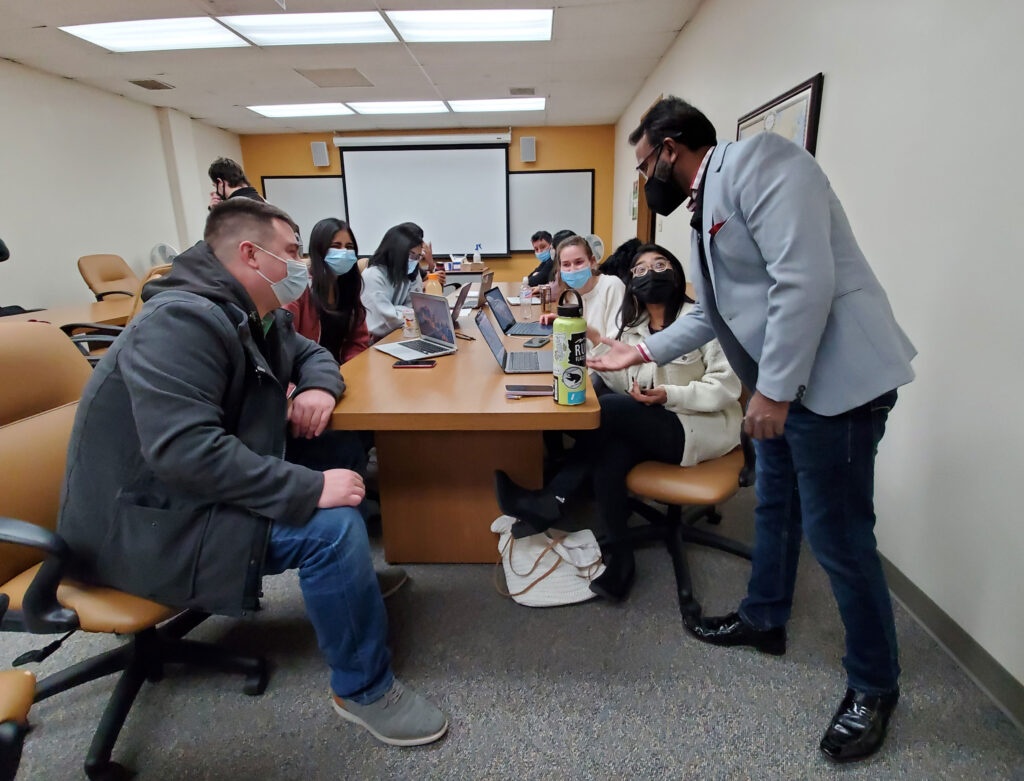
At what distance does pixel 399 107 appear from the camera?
5992 mm

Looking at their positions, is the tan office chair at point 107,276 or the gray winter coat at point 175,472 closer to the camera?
the gray winter coat at point 175,472

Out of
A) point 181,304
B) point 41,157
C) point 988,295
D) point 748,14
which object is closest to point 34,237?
point 41,157

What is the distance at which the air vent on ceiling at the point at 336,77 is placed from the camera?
4.56m

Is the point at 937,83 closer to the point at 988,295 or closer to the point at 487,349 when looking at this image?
the point at 988,295

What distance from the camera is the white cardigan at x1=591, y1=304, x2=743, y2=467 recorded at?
159 centimetres

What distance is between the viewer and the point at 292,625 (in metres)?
1.56

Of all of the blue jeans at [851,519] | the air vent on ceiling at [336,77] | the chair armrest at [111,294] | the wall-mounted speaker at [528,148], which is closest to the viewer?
the blue jeans at [851,519]

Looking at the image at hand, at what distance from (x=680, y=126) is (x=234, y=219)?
39.4 inches

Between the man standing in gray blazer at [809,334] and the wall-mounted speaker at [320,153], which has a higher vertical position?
the wall-mounted speaker at [320,153]

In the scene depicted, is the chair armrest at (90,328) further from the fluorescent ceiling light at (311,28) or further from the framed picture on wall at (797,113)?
the framed picture on wall at (797,113)

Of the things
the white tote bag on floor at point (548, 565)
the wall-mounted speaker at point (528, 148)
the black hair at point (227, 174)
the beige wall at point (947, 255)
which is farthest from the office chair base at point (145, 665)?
the wall-mounted speaker at point (528, 148)

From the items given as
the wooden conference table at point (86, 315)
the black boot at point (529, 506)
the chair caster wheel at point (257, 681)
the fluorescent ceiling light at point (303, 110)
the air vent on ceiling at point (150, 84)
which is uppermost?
the fluorescent ceiling light at point (303, 110)

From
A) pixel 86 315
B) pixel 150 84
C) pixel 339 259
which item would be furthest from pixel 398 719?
pixel 150 84

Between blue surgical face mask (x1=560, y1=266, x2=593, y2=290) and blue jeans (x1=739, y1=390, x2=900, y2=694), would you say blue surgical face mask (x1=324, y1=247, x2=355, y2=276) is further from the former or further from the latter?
blue jeans (x1=739, y1=390, x2=900, y2=694)
